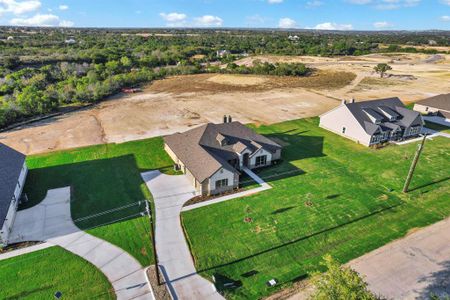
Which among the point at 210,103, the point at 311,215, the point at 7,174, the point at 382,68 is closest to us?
the point at 311,215

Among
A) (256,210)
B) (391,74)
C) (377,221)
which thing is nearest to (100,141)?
(256,210)

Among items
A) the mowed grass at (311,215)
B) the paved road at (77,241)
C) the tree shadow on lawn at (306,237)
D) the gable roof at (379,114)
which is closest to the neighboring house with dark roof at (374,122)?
the gable roof at (379,114)

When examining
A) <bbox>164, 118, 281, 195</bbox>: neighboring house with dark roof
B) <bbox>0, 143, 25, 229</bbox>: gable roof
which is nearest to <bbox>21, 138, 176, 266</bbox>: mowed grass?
<bbox>0, 143, 25, 229</bbox>: gable roof

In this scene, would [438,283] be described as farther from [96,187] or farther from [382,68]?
[382,68]

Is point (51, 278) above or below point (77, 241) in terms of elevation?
below

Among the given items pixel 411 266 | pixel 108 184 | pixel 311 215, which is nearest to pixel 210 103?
pixel 108 184

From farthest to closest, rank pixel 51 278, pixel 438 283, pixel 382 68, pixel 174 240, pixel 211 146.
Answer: pixel 382 68, pixel 211 146, pixel 174 240, pixel 51 278, pixel 438 283

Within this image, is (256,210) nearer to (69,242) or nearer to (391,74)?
(69,242)
